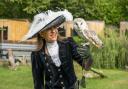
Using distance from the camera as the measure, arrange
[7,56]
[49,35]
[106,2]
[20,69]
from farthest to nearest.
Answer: [106,2] → [7,56] → [20,69] → [49,35]

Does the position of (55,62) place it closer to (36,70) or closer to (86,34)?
(36,70)

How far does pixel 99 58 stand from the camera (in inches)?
613

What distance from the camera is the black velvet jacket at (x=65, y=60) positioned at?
178 inches

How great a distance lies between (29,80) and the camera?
12.8 meters

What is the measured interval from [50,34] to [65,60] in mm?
298

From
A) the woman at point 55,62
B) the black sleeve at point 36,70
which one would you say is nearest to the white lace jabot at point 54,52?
the woman at point 55,62

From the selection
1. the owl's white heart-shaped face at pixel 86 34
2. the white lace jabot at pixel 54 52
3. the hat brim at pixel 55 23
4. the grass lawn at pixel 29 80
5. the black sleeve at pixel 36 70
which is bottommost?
the grass lawn at pixel 29 80

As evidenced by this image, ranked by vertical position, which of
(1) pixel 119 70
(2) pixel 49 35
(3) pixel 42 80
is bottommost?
(1) pixel 119 70

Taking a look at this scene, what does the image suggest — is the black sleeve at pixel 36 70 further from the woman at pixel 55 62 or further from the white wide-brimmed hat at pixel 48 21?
the white wide-brimmed hat at pixel 48 21

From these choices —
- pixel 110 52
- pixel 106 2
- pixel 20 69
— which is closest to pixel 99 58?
pixel 110 52

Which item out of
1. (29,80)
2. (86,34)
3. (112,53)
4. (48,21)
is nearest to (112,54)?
(112,53)

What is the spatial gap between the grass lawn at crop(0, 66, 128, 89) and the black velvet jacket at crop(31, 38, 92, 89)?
7.32 meters

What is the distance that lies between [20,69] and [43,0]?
8.14 metres

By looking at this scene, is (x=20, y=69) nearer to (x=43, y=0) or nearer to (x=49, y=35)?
(x=43, y=0)
